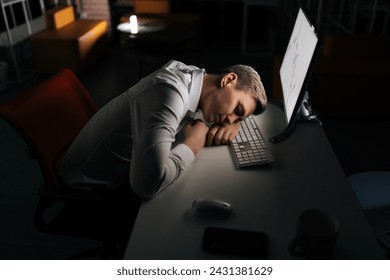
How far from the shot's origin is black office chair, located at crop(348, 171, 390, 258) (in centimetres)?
142

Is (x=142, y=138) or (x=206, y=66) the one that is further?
(x=206, y=66)

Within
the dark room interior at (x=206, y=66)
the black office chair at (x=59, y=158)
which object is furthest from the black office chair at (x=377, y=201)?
the black office chair at (x=59, y=158)

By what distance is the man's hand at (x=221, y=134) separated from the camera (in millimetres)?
1445

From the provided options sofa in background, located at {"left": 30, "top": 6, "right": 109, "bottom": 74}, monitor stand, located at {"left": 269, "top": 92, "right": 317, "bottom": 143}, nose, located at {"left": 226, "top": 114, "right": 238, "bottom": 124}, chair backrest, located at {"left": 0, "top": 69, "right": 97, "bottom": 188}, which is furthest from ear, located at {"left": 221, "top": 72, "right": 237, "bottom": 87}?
sofa in background, located at {"left": 30, "top": 6, "right": 109, "bottom": 74}

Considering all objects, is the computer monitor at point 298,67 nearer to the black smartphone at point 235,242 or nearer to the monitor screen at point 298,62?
the monitor screen at point 298,62

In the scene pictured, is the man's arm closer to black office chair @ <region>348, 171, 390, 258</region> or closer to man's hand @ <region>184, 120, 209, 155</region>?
man's hand @ <region>184, 120, 209, 155</region>

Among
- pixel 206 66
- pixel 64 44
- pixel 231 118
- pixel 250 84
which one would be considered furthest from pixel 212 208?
pixel 206 66

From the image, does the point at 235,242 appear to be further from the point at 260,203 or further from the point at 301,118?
the point at 301,118

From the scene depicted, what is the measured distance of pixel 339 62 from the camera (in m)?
3.37

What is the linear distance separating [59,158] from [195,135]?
52cm

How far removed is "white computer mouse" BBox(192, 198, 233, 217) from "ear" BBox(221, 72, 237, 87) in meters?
0.43

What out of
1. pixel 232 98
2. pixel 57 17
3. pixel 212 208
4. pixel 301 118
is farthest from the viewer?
pixel 57 17

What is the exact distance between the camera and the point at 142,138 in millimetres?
1096
